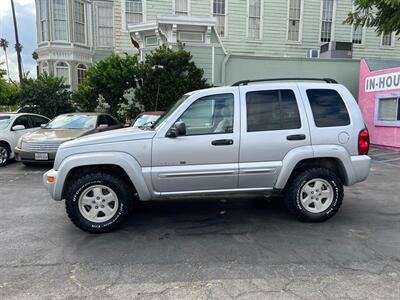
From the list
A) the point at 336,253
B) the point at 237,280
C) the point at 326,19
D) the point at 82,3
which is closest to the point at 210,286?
the point at 237,280

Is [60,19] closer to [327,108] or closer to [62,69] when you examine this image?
[62,69]

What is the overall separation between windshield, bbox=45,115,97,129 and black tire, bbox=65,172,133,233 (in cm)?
531

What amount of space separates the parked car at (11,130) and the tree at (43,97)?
14.9 ft

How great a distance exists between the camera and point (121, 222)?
413 centimetres

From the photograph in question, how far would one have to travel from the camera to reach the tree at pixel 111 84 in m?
13.2

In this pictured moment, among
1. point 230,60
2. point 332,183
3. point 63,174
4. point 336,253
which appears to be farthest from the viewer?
point 230,60

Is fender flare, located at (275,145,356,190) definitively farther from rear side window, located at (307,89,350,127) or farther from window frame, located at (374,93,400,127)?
window frame, located at (374,93,400,127)

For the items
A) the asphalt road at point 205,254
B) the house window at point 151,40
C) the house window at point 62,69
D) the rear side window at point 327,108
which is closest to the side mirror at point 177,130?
the asphalt road at point 205,254

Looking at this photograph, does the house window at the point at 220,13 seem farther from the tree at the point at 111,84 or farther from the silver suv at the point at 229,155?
the silver suv at the point at 229,155

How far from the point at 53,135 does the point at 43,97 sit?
7564 mm

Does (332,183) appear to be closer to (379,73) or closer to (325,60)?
(379,73)

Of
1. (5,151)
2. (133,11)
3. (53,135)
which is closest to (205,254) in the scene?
(53,135)

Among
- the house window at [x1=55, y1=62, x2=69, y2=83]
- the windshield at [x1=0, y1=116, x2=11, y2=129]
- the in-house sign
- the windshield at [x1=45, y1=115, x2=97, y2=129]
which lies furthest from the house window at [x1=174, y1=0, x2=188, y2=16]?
the windshield at [x1=0, y1=116, x2=11, y2=129]

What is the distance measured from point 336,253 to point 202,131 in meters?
2.20
